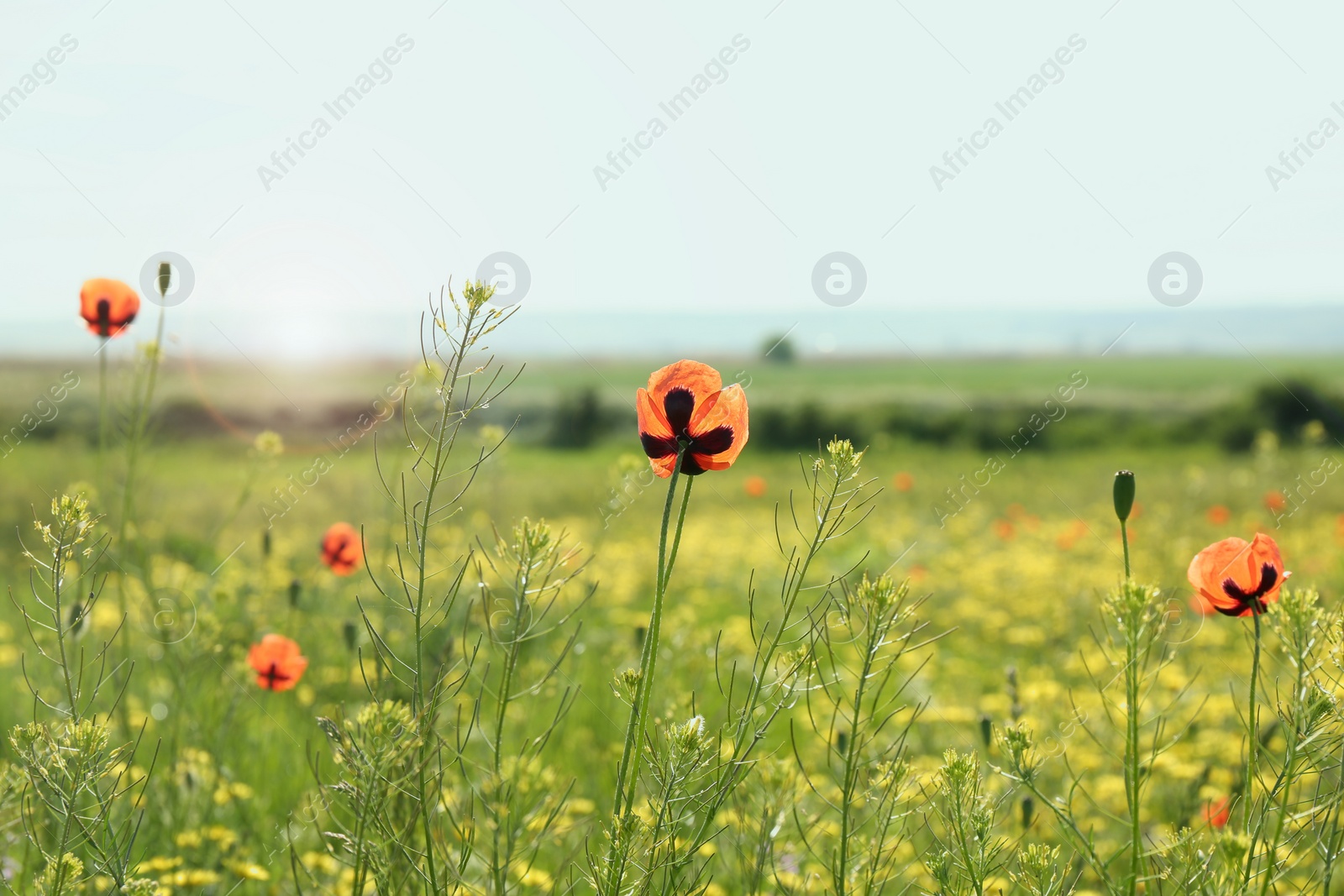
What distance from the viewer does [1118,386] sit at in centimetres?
3341

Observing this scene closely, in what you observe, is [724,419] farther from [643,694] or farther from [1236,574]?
[1236,574]

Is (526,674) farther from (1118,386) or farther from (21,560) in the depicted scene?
(1118,386)

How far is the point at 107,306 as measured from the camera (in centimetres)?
265

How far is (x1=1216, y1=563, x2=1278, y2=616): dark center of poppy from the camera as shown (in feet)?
5.04

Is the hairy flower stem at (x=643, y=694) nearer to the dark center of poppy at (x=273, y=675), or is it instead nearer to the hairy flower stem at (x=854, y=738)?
the hairy flower stem at (x=854, y=738)

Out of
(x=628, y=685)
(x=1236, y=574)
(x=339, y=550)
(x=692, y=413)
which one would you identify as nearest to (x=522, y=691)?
(x=628, y=685)

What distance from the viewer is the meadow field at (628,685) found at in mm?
1294

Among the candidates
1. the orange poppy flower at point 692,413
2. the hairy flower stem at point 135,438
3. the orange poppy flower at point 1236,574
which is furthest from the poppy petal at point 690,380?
the hairy flower stem at point 135,438

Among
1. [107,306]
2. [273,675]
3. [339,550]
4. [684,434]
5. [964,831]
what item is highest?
[107,306]

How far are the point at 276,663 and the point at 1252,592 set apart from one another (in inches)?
94.3

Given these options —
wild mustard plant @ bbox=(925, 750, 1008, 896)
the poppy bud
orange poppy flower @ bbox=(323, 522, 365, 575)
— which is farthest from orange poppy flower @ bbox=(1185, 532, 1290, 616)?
orange poppy flower @ bbox=(323, 522, 365, 575)

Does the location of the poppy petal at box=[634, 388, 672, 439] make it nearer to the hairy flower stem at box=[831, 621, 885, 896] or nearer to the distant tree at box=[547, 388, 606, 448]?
the hairy flower stem at box=[831, 621, 885, 896]

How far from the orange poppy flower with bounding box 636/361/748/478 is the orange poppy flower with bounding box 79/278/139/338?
6.73 feet

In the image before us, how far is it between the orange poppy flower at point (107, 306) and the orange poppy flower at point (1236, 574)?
276 cm
